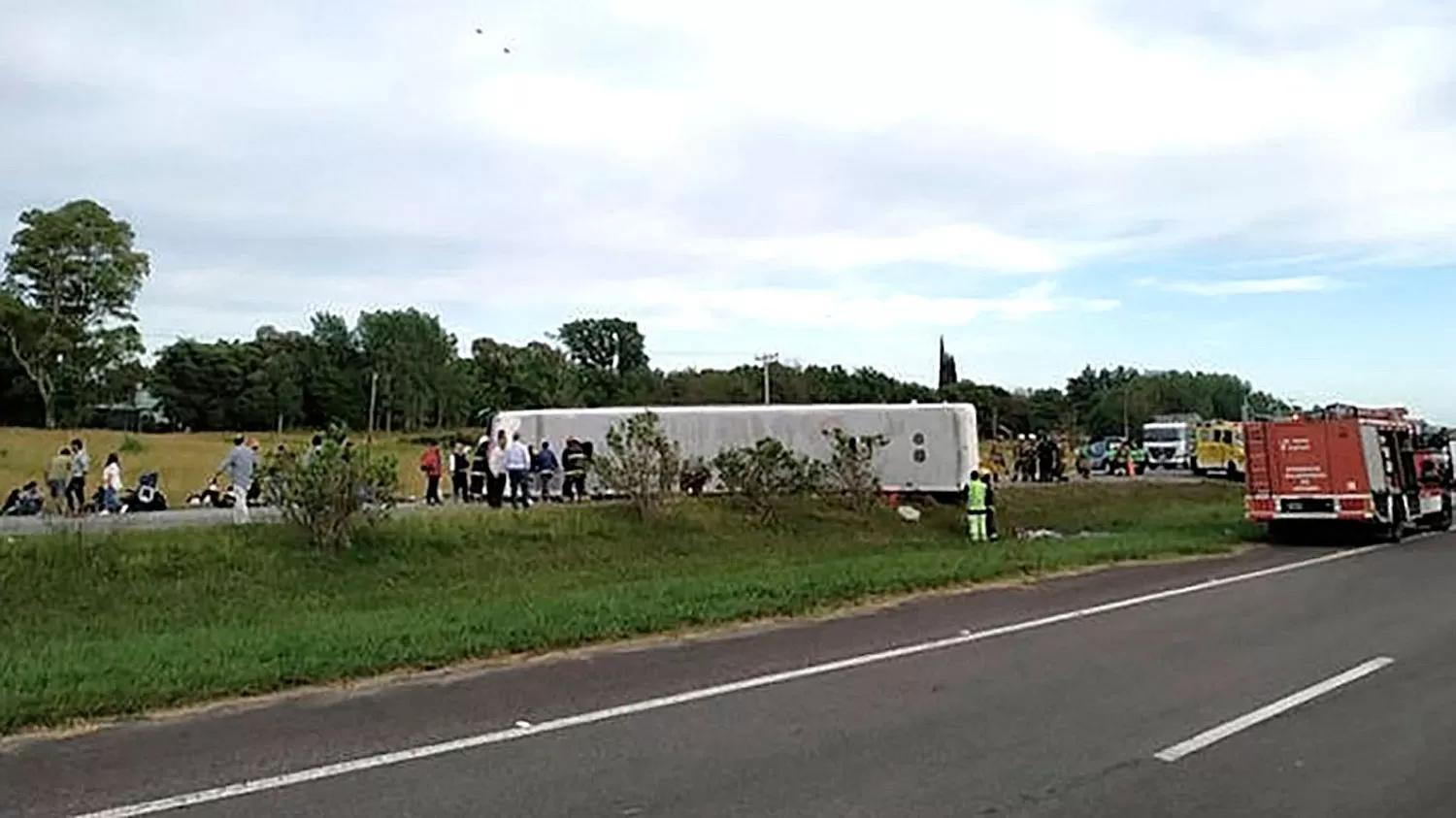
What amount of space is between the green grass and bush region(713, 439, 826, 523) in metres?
0.56

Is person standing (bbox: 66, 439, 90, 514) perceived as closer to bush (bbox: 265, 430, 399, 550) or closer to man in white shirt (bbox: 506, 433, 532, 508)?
bush (bbox: 265, 430, 399, 550)

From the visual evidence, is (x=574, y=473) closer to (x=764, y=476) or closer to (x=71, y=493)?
(x=764, y=476)

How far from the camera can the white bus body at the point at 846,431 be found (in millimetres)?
37969

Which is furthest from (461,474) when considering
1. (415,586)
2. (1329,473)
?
(1329,473)

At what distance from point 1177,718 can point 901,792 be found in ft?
9.56

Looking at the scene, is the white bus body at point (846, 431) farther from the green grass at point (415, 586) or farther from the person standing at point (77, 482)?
the person standing at point (77, 482)

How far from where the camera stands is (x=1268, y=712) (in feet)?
30.6

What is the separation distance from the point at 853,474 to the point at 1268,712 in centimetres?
2382

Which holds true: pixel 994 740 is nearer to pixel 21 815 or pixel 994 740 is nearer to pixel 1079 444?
pixel 21 815

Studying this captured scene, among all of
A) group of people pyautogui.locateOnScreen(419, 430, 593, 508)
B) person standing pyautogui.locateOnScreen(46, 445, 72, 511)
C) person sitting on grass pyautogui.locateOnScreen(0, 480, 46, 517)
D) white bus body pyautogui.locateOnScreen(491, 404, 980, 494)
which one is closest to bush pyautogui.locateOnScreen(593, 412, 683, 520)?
group of people pyautogui.locateOnScreen(419, 430, 593, 508)

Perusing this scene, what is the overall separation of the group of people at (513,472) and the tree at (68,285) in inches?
2157

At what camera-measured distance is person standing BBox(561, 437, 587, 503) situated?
107ft

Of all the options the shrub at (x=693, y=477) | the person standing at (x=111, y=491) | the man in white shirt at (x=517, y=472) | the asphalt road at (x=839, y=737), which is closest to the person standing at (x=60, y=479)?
the person standing at (x=111, y=491)

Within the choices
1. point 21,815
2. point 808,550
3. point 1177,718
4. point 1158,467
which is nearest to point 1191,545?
point 808,550
